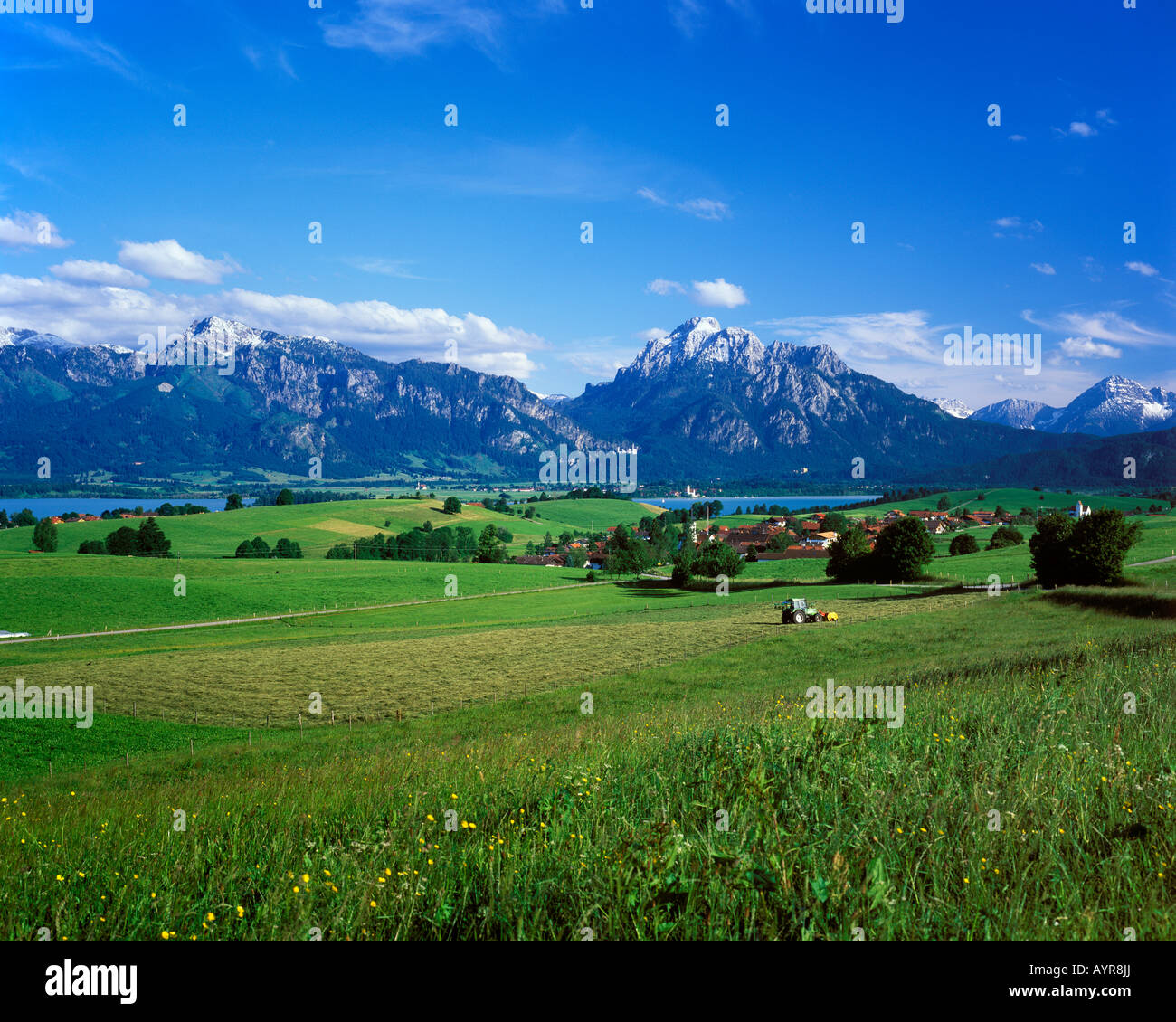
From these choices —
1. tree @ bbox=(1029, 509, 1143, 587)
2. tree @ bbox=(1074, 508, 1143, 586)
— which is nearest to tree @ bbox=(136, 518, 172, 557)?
tree @ bbox=(1029, 509, 1143, 587)

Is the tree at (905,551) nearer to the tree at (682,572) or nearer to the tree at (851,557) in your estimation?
the tree at (851,557)

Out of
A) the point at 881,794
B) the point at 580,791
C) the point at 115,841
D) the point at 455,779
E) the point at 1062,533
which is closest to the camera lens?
the point at 881,794

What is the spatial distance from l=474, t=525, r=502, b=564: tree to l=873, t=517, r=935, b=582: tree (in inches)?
2562

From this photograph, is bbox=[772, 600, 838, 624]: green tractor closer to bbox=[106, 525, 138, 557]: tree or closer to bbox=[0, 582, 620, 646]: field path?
bbox=[0, 582, 620, 646]: field path

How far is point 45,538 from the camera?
4540 inches

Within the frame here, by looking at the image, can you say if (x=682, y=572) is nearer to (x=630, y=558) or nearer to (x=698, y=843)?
(x=630, y=558)

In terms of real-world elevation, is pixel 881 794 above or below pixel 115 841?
above

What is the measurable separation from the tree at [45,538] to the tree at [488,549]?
68.2 metres

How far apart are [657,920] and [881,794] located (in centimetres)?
225

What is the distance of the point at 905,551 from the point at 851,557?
8.16m
